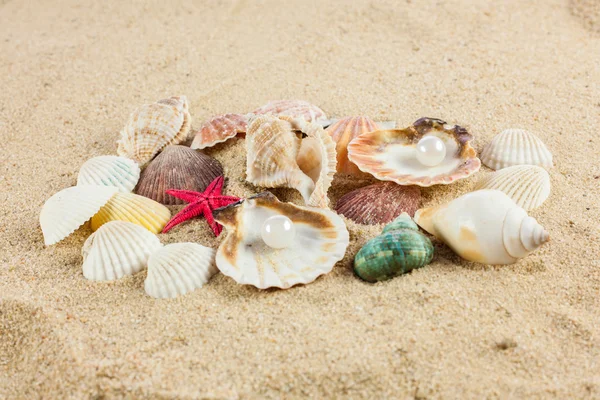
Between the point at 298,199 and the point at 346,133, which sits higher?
the point at 346,133

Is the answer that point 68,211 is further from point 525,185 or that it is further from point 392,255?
point 525,185

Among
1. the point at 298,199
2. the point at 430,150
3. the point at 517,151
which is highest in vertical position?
the point at 430,150

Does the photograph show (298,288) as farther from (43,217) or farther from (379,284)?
(43,217)

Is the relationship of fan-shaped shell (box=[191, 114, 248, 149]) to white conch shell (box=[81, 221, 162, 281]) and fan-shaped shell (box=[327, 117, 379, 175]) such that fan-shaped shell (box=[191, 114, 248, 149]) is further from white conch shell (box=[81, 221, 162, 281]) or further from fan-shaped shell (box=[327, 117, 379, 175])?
white conch shell (box=[81, 221, 162, 281])

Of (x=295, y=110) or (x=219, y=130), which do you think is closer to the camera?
(x=219, y=130)

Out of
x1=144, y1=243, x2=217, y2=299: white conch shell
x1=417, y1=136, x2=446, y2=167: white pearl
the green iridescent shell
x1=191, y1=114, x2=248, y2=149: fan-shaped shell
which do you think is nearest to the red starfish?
x1=144, y1=243, x2=217, y2=299: white conch shell

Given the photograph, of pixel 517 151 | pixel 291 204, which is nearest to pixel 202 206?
pixel 291 204

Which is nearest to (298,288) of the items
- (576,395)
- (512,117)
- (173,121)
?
(576,395)
